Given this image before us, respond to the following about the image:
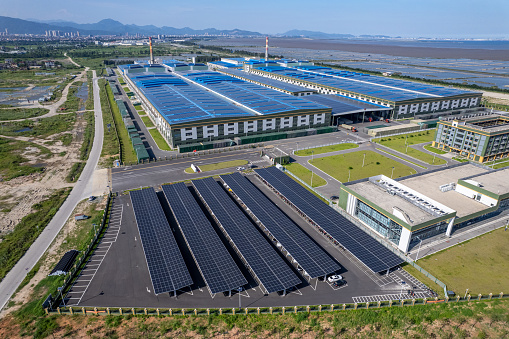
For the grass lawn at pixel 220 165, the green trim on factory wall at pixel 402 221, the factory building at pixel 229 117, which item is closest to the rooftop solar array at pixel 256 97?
the factory building at pixel 229 117

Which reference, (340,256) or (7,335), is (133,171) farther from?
(340,256)

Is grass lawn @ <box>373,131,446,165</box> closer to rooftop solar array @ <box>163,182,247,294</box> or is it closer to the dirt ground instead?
rooftop solar array @ <box>163,182,247,294</box>

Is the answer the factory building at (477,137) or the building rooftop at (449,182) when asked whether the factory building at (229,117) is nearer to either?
the factory building at (477,137)

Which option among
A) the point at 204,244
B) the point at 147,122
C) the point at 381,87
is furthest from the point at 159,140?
the point at 381,87

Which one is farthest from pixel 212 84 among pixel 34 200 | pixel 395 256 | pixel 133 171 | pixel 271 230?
pixel 395 256

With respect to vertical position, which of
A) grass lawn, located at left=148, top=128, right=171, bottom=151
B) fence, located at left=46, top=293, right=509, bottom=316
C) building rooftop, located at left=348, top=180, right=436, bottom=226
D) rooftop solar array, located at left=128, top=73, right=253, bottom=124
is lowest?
fence, located at left=46, top=293, right=509, bottom=316

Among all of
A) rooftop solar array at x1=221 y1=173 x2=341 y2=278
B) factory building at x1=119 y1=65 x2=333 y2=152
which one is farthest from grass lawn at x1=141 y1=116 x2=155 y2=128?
rooftop solar array at x1=221 y1=173 x2=341 y2=278
